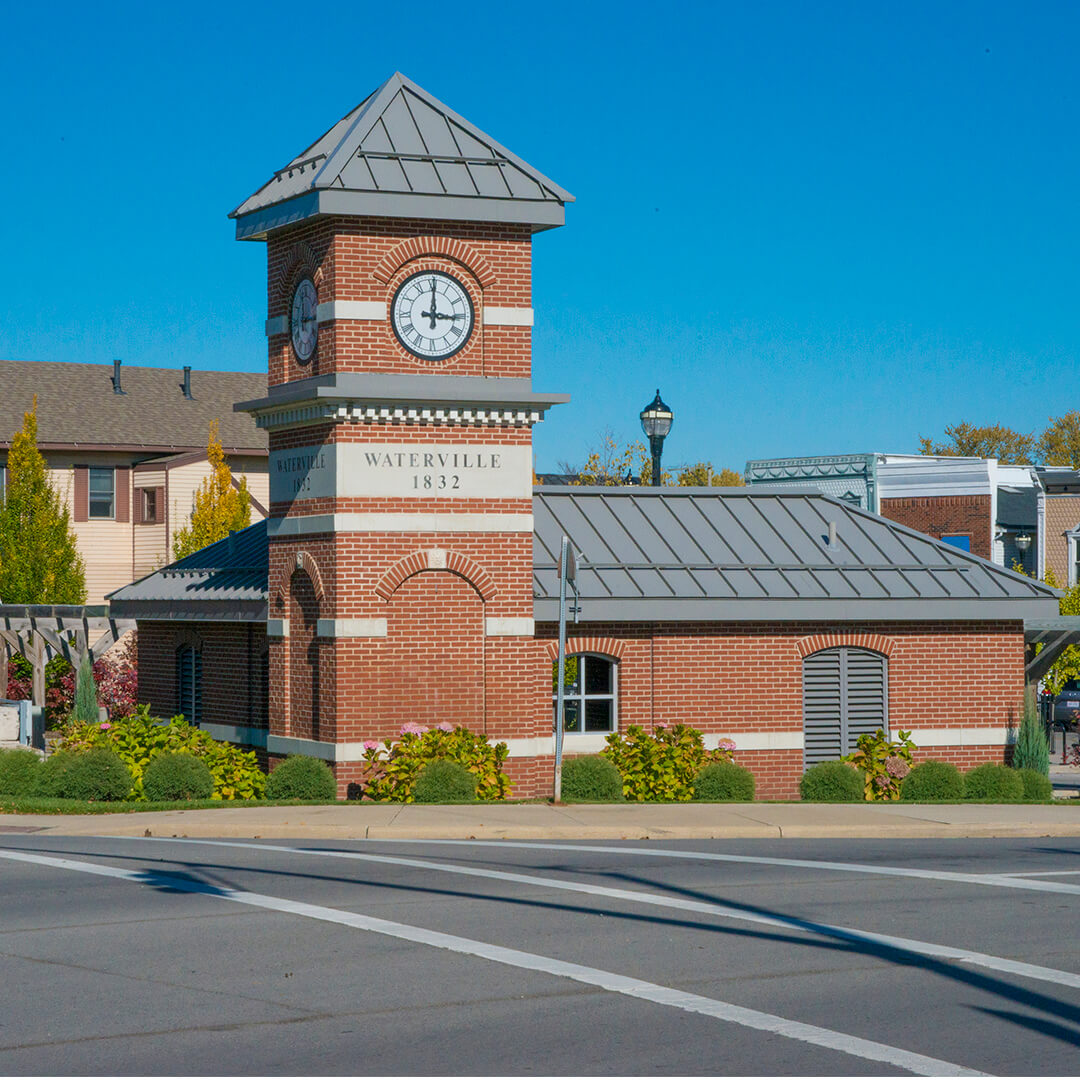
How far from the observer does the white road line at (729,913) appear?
422 inches

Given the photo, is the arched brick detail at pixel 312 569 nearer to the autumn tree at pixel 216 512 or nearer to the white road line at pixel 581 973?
the white road line at pixel 581 973

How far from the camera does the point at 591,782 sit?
867 inches

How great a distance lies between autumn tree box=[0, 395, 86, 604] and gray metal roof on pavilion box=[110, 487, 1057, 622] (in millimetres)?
14697

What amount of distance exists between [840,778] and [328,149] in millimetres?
11396

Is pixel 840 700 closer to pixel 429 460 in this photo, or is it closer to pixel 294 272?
pixel 429 460

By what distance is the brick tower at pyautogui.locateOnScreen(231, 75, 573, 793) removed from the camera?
21.7m

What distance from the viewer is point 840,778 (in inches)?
890

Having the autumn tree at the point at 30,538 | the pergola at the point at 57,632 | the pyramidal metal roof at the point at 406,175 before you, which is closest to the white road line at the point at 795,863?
the pyramidal metal roof at the point at 406,175

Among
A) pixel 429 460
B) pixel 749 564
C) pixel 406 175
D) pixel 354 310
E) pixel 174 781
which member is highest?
pixel 406 175

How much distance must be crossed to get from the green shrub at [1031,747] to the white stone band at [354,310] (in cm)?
1167

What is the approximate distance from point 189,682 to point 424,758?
24.3 feet

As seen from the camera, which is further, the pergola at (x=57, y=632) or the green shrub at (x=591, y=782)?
the pergola at (x=57, y=632)

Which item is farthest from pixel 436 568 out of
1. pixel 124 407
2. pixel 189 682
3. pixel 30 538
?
pixel 124 407

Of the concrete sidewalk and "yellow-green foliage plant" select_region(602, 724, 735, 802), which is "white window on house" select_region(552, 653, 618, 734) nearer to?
"yellow-green foliage plant" select_region(602, 724, 735, 802)
